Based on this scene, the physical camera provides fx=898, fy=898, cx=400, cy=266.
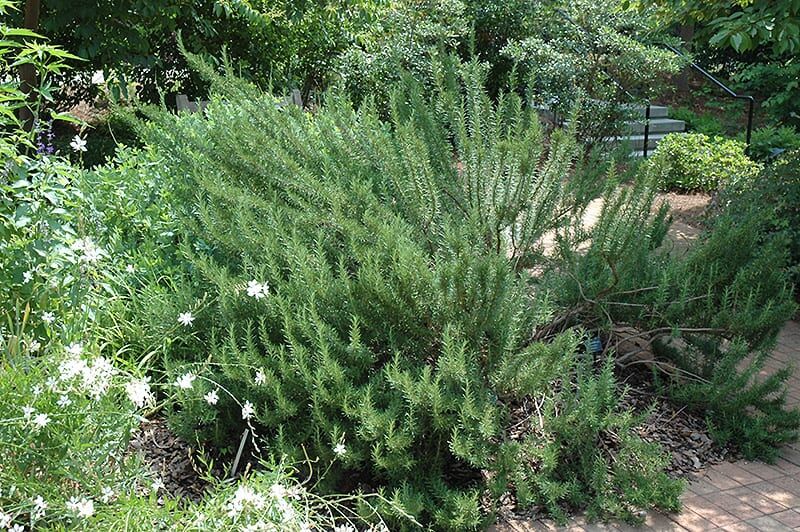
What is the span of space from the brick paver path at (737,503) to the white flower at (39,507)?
1781mm

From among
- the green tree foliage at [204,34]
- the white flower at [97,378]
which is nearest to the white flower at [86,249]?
the white flower at [97,378]

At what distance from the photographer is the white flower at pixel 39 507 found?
287cm

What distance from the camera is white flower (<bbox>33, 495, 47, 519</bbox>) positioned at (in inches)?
113

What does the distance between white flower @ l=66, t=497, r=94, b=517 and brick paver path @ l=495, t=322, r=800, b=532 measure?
168cm

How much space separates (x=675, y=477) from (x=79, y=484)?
2654 mm

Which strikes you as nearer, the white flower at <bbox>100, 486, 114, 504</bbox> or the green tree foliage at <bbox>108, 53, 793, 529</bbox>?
the white flower at <bbox>100, 486, 114, 504</bbox>

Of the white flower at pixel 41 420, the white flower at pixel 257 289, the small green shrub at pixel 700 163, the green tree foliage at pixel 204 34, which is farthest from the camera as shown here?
the small green shrub at pixel 700 163

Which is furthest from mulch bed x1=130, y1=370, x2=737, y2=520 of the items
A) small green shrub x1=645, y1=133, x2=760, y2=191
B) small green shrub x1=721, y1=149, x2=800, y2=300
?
small green shrub x1=645, y1=133, x2=760, y2=191

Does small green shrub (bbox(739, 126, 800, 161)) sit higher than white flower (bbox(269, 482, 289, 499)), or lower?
higher

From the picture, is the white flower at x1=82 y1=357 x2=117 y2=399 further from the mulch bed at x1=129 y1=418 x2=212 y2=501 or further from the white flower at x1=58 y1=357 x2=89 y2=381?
the mulch bed at x1=129 y1=418 x2=212 y2=501

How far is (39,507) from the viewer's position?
2951mm

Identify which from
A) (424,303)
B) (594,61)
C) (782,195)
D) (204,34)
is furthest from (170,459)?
(594,61)

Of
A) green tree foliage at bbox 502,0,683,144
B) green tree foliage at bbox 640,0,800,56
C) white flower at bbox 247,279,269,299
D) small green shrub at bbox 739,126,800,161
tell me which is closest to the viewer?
white flower at bbox 247,279,269,299

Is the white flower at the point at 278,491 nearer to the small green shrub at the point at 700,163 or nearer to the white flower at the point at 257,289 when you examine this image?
the white flower at the point at 257,289
